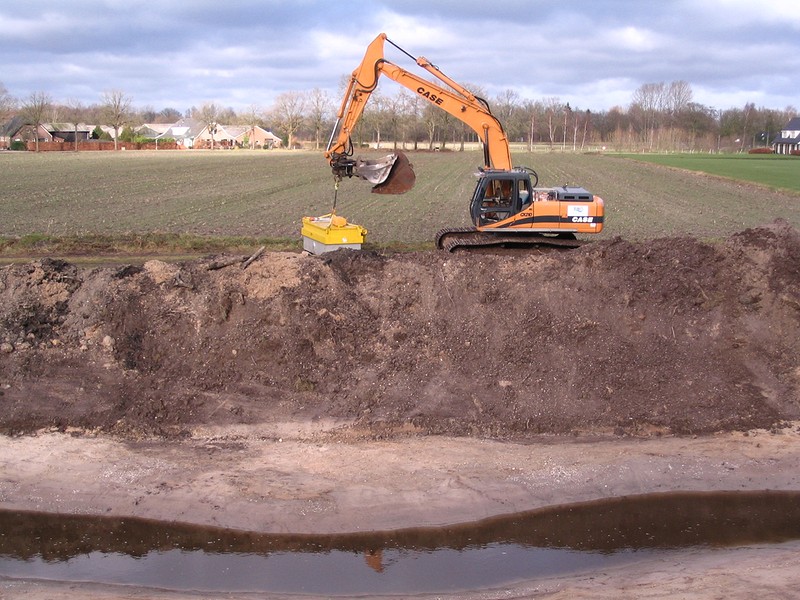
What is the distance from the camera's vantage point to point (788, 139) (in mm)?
120500

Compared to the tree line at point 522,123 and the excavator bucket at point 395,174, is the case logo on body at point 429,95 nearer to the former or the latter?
the excavator bucket at point 395,174

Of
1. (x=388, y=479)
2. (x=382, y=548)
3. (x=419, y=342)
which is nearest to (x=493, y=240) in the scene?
(x=419, y=342)

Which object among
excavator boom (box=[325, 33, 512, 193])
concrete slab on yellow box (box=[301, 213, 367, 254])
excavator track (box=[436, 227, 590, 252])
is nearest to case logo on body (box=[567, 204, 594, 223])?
excavator track (box=[436, 227, 590, 252])

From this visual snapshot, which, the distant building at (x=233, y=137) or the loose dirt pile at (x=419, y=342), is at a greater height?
the distant building at (x=233, y=137)

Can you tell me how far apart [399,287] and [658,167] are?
58354 millimetres

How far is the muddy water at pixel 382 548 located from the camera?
24.7 ft

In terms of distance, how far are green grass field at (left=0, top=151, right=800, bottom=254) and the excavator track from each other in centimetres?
463

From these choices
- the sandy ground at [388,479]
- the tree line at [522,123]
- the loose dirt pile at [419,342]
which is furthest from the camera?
the tree line at [522,123]

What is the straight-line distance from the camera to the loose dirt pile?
11273mm

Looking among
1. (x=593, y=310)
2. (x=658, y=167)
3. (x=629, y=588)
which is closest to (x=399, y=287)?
(x=593, y=310)

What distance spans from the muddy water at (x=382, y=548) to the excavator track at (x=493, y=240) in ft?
27.6

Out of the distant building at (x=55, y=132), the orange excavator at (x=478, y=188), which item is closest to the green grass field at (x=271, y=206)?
the orange excavator at (x=478, y=188)

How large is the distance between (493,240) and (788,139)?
120442 millimetres

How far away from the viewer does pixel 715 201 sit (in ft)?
123
